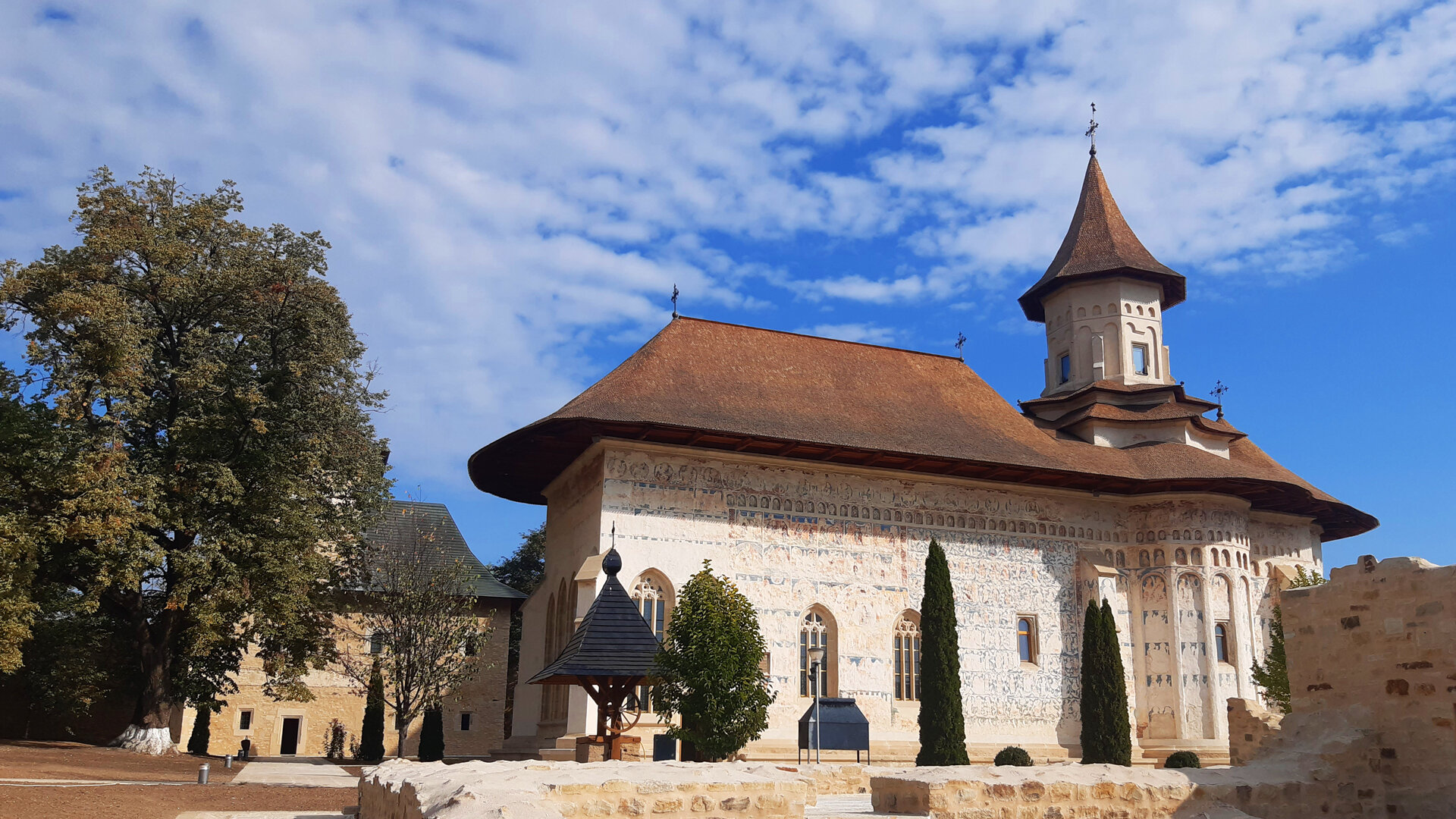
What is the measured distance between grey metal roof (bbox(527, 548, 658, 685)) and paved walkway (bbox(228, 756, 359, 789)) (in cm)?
560

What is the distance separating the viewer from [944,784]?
855 cm

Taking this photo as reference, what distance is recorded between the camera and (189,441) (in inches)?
816

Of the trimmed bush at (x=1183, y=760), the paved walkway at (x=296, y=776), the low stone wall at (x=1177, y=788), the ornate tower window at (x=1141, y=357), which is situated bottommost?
the paved walkway at (x=296, y=776)

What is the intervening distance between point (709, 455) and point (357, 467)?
24.6 feet

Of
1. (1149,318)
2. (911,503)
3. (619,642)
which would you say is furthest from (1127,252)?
(619,642)

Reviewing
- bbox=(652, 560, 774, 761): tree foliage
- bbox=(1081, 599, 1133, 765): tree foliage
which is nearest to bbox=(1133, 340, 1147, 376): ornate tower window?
bbox=(1081, 599, 1133, 765): tree foliage

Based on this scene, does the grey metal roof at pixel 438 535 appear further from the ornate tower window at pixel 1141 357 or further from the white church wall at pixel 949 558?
the ornate tower window at pixel 1141 357

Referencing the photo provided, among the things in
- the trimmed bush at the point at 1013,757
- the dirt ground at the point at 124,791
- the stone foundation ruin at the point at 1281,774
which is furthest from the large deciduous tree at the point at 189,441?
the trimmed bush at the point at 1013,757

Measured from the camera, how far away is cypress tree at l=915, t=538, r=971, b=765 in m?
19.6

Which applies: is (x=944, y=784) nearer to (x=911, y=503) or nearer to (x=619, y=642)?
(x=619, y=642)

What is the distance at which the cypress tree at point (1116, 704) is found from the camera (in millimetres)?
21109

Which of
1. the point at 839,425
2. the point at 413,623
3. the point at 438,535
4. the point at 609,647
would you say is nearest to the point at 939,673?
the point at 839,425

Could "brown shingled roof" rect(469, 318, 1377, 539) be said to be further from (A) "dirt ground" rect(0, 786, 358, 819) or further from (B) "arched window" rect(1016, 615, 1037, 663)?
(A) "dirt ground" rect(0, 786, 358, 819)

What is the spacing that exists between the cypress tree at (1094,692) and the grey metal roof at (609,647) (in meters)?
12.2
